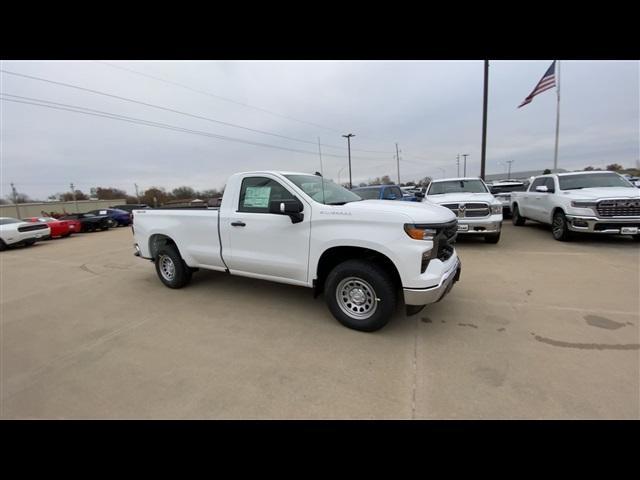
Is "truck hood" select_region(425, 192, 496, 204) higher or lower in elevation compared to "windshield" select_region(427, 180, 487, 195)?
lower

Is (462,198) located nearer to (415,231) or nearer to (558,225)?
(558,225)

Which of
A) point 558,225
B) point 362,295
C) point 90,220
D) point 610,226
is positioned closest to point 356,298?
point 362,295

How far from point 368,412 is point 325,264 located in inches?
73.1

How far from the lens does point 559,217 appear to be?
24.7ft

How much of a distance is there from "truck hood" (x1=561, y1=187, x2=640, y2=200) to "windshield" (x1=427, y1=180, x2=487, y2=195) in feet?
6.35

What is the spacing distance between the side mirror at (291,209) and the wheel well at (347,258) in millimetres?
537

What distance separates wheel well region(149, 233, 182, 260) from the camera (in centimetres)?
522

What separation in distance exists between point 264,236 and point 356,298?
A: 57.0 inches

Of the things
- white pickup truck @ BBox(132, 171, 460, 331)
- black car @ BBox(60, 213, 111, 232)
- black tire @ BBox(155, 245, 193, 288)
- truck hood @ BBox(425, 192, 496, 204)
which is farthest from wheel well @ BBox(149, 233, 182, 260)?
black car @ BBox(60, 213, 111, 232)

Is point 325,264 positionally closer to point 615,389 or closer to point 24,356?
point 615,389

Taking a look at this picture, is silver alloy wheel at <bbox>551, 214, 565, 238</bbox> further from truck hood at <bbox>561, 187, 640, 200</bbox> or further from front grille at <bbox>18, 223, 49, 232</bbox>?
front grille at <bbox>18, 223, 49, 232</bbox>

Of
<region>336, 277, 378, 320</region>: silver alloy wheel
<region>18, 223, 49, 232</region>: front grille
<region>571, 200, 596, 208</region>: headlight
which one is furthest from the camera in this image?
<region>18, 223, 49, 232</region>: front grille

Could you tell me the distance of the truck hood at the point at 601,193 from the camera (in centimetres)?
661
